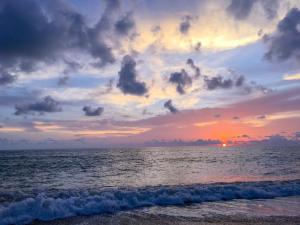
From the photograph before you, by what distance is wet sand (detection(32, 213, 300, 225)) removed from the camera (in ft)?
49.7

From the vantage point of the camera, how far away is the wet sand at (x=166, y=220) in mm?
15148

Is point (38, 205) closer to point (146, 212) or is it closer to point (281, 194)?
point (146, 212)

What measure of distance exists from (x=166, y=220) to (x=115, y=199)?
5545 millimetres

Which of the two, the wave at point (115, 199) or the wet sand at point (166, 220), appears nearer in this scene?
the wet sand at point (166, 220)

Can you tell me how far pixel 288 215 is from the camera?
16.8 m

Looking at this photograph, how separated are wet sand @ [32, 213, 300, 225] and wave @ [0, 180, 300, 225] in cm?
111

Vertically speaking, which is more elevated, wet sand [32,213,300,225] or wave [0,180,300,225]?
wave [0,180,300,225]

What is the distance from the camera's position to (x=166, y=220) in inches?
623

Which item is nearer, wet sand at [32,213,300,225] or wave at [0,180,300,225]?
wet sand at [32,213,300,225]

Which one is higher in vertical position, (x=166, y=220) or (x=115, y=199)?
(x=115, y=199)

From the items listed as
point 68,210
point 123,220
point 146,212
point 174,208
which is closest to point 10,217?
point 68,210

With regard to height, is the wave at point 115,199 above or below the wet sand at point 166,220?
above

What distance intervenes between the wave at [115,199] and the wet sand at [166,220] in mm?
1107

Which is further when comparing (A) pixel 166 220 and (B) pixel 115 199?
(B) pixel 115 199
